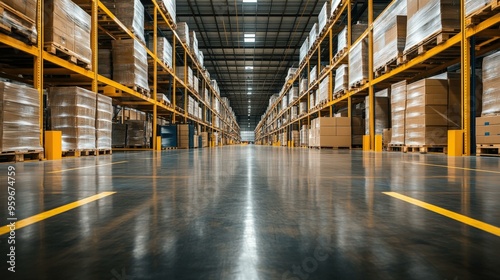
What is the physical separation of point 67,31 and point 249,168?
481 centimetres

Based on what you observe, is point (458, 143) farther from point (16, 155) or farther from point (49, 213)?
point (16, 155)

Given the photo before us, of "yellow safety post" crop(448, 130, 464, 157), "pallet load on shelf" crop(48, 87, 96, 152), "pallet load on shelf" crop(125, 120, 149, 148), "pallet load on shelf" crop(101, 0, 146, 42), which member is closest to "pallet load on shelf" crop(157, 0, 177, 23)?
"pallet load on shelf" crop(101, 0, 146, 42)

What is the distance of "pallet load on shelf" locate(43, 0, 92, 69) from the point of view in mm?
5297

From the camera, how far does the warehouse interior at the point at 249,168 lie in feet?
2.81

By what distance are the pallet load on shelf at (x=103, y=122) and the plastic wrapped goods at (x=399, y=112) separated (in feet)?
24.2

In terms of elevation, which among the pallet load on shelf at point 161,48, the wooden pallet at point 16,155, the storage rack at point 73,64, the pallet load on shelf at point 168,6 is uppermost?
the pallet load on shelf at point 168,6

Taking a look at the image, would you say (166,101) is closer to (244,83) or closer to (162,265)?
(162,265)

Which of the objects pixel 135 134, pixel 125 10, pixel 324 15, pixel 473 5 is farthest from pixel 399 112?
pixel 135 134

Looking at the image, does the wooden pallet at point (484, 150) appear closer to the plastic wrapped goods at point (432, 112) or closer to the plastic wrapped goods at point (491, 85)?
the plastic wrapped goods at point (491, 85)

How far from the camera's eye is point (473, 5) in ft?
16.9

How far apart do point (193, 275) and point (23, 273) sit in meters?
0.44

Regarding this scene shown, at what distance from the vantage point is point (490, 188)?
2.03 m

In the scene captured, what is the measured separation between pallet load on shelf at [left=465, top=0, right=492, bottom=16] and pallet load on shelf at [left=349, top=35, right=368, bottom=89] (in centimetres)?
387

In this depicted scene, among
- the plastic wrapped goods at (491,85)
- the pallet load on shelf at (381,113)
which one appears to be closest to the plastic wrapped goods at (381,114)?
the pallet load on shelf at (381,113)
